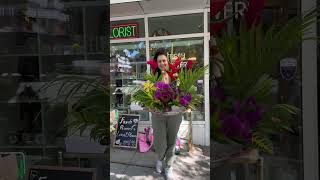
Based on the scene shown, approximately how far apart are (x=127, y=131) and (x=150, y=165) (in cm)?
103

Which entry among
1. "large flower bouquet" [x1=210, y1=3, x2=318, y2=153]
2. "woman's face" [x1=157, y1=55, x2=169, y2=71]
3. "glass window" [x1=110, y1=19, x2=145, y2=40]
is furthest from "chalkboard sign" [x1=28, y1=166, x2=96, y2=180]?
"glass window" [x1=110, y1=19, x2=145, y2=40]

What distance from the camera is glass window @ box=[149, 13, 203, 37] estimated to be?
6137 millimetres

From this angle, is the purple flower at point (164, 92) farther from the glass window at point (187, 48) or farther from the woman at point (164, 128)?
the glass window at point (187, 48)

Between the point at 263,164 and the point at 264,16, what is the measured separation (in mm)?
702

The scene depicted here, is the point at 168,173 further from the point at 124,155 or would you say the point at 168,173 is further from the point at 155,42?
the point at 155,42

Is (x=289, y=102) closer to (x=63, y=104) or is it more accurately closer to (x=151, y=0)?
(x=63, y=104)

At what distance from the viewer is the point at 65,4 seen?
188 centimetres

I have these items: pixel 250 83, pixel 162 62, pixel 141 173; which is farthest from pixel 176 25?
pixel 250 83

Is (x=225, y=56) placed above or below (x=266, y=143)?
above

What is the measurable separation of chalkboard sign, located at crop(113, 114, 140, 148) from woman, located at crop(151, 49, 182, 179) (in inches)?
53.1

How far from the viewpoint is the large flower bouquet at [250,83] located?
1.66m

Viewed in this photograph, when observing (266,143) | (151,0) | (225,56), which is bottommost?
(266,143)

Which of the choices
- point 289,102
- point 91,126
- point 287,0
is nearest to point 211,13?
point 287,0

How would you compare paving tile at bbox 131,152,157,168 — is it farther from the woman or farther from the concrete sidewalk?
the woman
